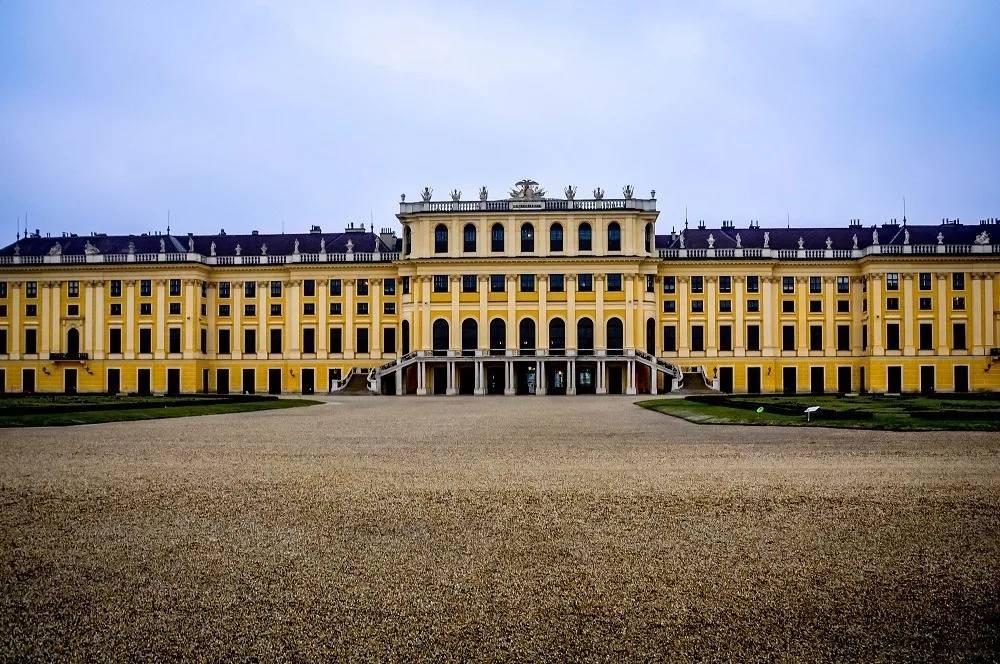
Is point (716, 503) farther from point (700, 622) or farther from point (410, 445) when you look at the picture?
point (410, 445)

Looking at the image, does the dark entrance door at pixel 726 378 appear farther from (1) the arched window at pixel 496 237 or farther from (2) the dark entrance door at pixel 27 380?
(2) the dark entrance door at pixel 27 380

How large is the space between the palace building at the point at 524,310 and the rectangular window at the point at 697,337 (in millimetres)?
128

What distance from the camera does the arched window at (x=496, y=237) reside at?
71.2 metres

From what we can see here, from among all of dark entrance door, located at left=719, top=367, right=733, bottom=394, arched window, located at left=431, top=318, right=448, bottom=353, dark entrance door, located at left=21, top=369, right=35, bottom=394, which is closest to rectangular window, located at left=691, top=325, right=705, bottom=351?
dark entrance door, located at left=719, top=367, right=733, bottom=394

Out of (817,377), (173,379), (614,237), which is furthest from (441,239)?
(817,377)

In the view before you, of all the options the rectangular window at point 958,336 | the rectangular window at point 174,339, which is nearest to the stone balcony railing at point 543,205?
the rectangular window at point 174,339

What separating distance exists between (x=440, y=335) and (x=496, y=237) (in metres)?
10.1

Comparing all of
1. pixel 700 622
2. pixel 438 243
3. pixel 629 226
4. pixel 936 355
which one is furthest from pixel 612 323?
Answer: pixel 700 622

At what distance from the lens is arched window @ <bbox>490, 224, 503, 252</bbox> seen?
234 ft

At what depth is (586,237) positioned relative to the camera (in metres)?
70.8

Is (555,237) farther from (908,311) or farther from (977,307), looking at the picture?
(977,307)

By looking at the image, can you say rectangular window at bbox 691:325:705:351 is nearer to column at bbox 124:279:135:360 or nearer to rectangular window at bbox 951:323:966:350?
rectangular window at bbox 951:323:966:350

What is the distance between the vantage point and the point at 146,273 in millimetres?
73188

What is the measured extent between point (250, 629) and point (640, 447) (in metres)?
14.0
